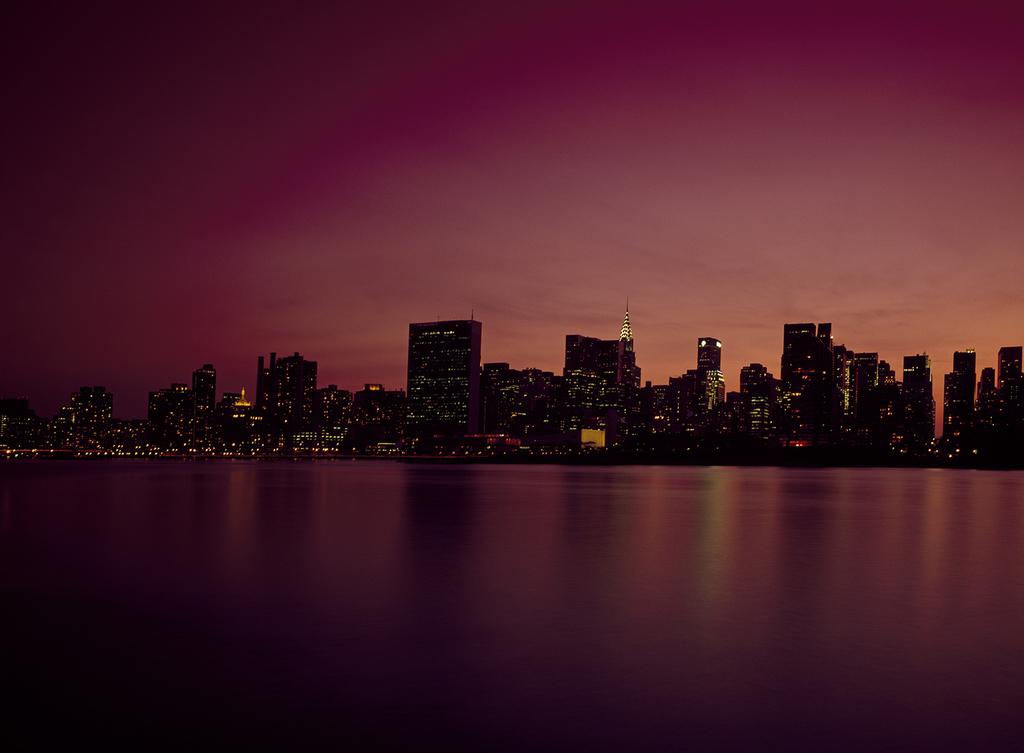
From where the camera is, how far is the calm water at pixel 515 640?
9.41 metres

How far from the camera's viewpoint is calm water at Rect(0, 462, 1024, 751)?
9.41 meters

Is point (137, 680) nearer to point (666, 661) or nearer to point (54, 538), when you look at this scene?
point (666, 661)

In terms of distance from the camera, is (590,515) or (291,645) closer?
(291,645)

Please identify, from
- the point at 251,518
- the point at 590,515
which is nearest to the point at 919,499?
the point at 590,515

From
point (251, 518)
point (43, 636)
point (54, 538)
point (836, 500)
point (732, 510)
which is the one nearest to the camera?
point (43, 636)

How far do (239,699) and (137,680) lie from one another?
1.76 m

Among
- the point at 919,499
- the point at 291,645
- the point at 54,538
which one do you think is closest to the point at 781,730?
the point at 291,645

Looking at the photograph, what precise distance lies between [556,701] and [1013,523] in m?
37.3

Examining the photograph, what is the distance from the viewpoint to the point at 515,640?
13812mm

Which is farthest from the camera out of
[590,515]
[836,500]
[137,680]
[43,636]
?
[836,500]

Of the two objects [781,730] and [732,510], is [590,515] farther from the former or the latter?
[781,730]

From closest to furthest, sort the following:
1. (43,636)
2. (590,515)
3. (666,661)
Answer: (666,661) → (43,636) → (590,515)

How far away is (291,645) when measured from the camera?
1320 cm

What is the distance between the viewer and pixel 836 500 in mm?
60062
